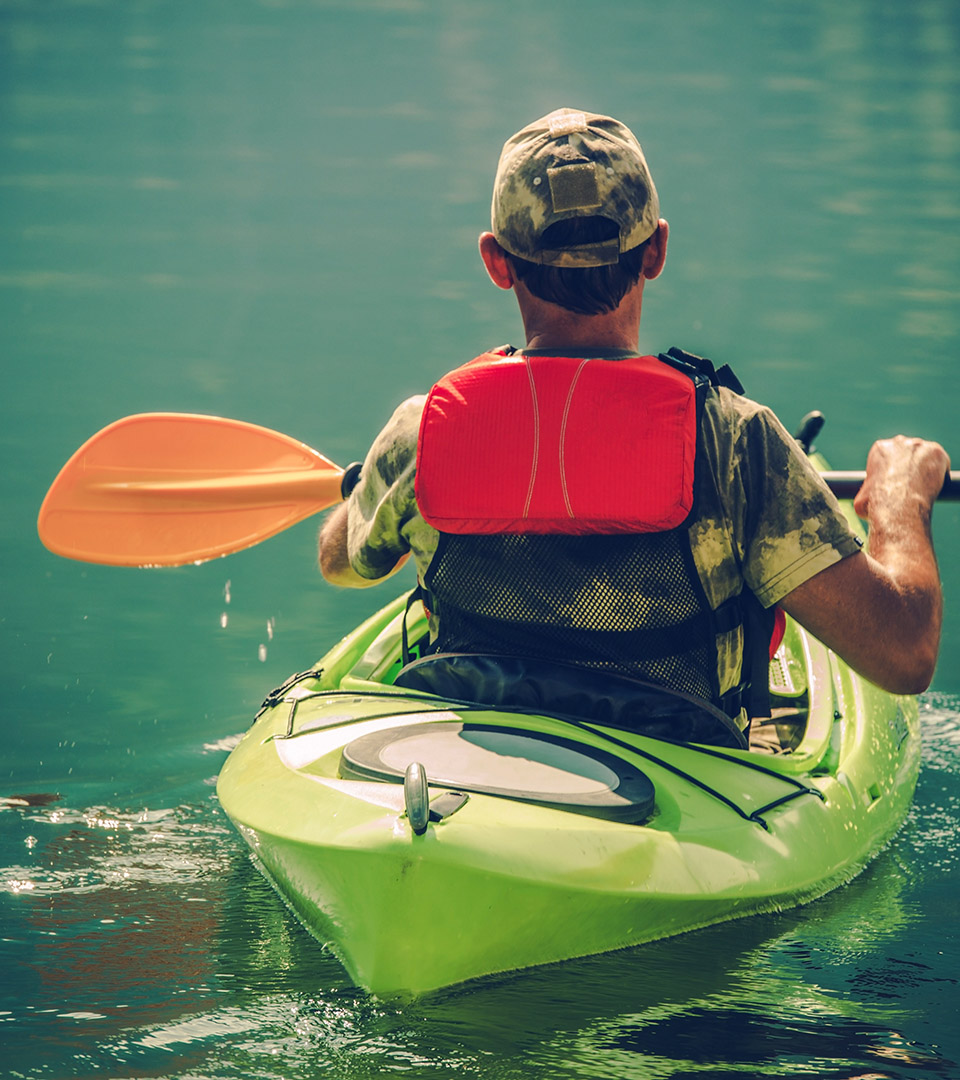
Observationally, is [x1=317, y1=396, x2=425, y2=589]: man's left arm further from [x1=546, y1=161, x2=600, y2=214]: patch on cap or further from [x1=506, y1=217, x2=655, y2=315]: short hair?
[x1=546, y1=161, x2=600, y2=214]: patch on cap

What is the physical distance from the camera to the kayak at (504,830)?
1.58 m

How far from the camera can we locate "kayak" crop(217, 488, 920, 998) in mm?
1575

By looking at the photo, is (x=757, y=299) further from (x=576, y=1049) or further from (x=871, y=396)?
(x=576, y=1049)

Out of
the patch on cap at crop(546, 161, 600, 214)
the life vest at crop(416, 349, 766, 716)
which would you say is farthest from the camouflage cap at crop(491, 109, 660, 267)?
the life vest at crop(416, 349, 766, 716)

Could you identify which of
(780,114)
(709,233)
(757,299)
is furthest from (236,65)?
(757,299)

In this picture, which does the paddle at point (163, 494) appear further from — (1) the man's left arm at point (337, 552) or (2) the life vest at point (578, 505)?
(2) the life vest at point (578, 505)

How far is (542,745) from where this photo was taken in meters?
1.77

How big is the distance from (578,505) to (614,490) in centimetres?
5

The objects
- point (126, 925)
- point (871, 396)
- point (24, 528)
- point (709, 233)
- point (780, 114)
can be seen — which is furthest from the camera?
point (780, 114)

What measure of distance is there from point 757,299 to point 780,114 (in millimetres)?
4154

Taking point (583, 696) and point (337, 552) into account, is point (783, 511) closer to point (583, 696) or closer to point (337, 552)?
point (583, 696)

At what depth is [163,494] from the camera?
3.03m

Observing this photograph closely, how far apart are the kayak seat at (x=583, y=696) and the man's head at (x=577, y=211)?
481mm

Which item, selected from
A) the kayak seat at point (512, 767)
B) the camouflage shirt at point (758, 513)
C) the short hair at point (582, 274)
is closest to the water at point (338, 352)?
the kayak seat at point (512, 767)
